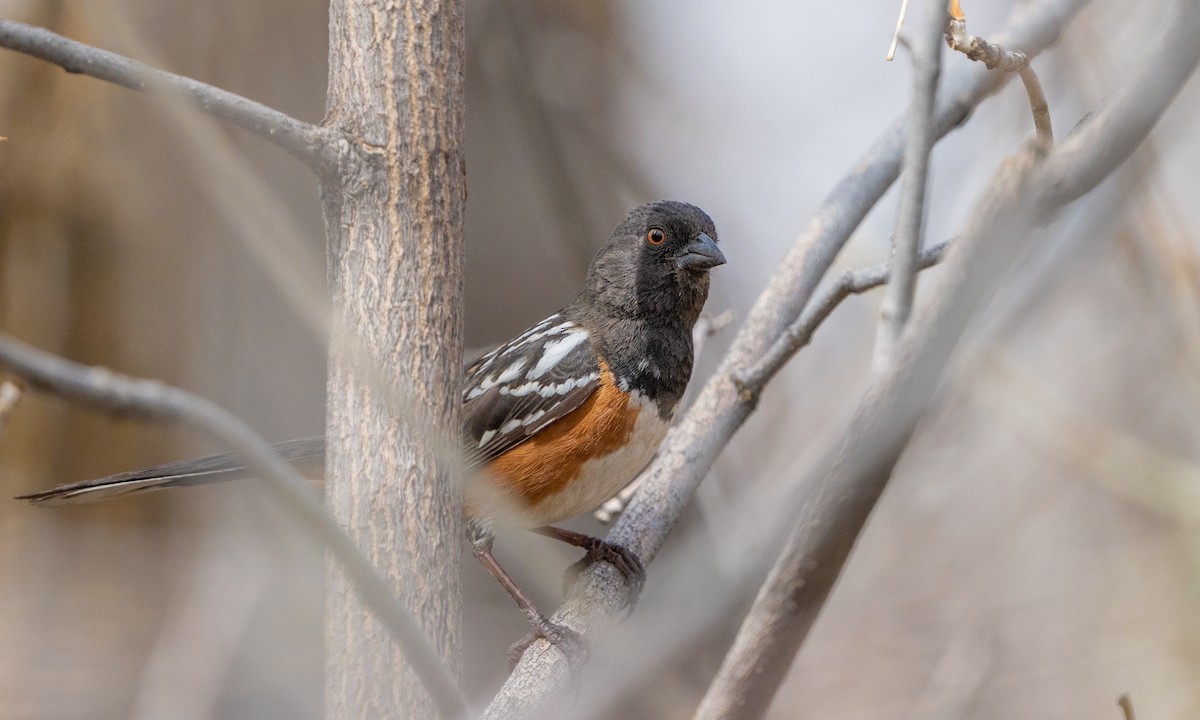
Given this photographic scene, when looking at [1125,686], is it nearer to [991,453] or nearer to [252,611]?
[991,453]

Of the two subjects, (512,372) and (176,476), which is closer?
(176,476)

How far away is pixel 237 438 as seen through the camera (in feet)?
2.79

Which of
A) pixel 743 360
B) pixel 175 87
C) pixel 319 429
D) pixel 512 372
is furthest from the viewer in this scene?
pixel 319 429

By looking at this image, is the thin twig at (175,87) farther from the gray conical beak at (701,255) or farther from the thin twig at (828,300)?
the gray conical beak at (701,255)

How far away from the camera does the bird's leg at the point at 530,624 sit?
Result: 6.99 ft

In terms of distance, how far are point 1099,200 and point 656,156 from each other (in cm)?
364

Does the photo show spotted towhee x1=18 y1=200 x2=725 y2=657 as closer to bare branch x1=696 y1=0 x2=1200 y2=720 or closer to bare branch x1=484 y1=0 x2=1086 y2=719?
bare branch x1=484 y1=0 x2=1086 y2=719

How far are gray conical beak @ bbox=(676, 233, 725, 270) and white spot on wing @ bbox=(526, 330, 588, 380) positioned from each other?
0.35 meters

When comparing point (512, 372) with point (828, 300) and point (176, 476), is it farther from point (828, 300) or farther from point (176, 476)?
point (828, 300)

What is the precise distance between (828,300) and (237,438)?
131 centimetres

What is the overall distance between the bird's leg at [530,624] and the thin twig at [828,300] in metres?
0.76

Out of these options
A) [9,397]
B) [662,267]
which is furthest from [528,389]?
[9,397]

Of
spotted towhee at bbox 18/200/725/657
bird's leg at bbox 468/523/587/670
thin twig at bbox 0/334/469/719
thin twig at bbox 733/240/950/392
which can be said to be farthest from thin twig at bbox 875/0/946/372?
spotted towhee at bbox 18/200/725/657

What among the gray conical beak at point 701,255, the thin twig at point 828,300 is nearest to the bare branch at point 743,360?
the gray conical beak at point 701,255
